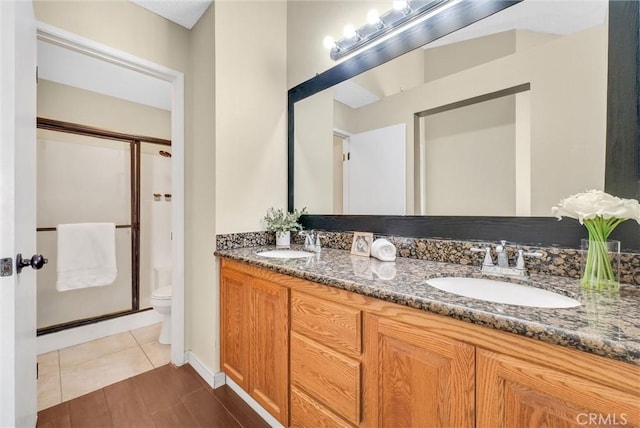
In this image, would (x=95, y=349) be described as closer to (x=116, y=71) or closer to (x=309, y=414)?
(x=309, y=414)

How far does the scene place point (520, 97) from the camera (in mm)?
1107

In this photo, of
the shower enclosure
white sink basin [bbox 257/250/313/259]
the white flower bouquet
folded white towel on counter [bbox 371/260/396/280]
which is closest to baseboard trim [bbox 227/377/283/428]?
white sink basin [bbox 257/250/313/259]

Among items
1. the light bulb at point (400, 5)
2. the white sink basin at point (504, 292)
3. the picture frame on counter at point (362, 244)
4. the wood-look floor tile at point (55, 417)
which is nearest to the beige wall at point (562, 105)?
the white sink basin at point (504, 292)

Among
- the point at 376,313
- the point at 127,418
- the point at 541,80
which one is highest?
the point at 541,80

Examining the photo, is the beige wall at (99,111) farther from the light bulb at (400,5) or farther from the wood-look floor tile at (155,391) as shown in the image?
the light bulb at (400,5)

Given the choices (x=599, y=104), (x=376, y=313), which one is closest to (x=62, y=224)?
(x=376, y=313)

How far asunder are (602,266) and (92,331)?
3.26 metres

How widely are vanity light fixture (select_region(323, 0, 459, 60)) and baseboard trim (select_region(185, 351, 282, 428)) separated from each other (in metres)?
2.08

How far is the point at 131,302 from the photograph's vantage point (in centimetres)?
259

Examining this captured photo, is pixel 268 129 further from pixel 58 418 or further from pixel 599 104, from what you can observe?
pixel 58 418

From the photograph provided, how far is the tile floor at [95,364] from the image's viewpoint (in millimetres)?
1630
